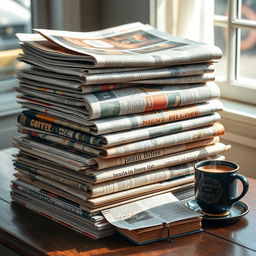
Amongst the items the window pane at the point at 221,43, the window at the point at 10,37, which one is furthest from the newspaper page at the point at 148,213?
the window at the point at 10,37

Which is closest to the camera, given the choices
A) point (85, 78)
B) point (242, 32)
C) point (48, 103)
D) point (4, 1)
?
point (85, 78)

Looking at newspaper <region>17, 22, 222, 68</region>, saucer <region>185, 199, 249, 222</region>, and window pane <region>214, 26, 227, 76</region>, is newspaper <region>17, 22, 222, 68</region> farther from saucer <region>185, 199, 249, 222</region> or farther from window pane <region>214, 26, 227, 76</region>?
window pane <region>214, 26, 227, 76</region>

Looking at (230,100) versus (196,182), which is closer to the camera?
(196,182)

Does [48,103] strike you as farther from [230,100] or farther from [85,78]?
[230,100]

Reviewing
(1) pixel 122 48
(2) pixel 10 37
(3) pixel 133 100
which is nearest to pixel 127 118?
(3) pixel 133 100

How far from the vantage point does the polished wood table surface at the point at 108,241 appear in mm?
1107

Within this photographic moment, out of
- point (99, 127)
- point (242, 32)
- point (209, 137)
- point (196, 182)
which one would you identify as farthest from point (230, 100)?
point (99, 127)

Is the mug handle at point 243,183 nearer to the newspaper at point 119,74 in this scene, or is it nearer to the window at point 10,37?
the newspaper at point 119,74

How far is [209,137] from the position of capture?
1322mm

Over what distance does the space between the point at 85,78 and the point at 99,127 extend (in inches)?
3.6

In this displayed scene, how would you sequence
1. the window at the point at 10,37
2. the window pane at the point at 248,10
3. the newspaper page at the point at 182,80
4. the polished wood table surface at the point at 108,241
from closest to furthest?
the polished wood table surface at the point at 108,241
the newspaper page at the point at 182,80
the window pane at the point at 248,10
the window at the point at 10,37

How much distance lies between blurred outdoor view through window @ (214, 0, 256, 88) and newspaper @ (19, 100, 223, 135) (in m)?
0.58

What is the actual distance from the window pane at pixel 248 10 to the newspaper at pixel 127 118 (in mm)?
575

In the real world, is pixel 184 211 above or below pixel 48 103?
below
